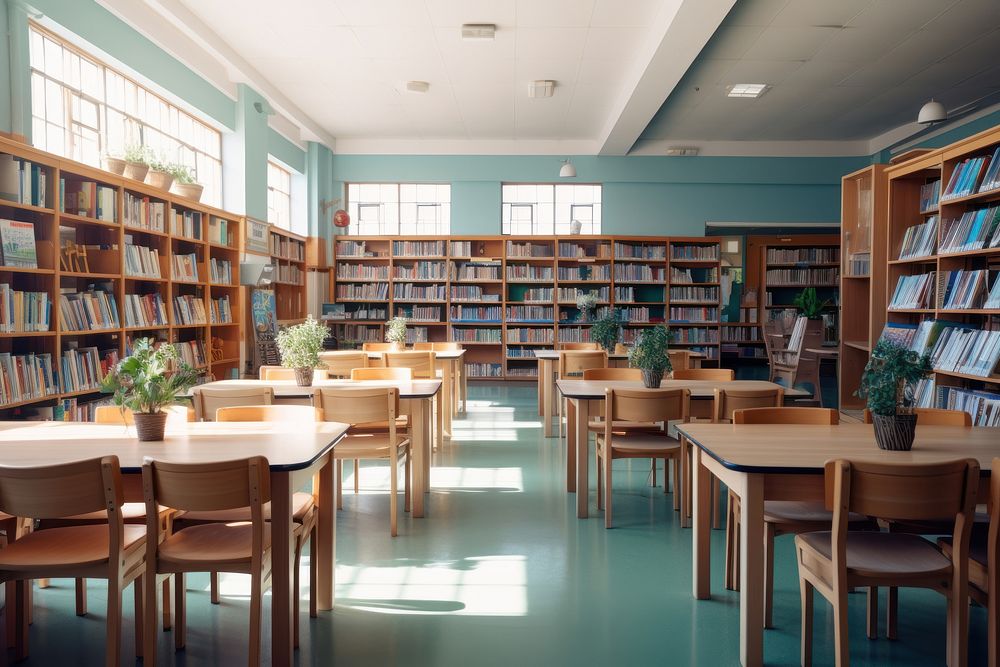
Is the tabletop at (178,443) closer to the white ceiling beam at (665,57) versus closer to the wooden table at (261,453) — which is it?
the wooden table at (261,453)

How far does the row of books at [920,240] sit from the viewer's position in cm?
500

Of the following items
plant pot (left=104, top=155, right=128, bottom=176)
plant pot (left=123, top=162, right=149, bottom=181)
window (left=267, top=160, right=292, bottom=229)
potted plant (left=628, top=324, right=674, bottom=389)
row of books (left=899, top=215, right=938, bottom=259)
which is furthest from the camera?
window (left=267, top=160, right=292, bottom=229)

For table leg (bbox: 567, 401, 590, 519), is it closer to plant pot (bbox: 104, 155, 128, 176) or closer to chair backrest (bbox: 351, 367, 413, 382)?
chair backrest (bbox: 351, 367, 413, 382)

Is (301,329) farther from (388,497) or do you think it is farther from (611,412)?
(611,412)

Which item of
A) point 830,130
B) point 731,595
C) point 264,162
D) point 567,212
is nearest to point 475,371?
point 567,212

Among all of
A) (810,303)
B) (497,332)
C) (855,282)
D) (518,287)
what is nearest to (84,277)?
(855,282)

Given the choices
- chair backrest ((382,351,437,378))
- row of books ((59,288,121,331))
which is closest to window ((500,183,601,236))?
chair backrest ((382,351,437,378))

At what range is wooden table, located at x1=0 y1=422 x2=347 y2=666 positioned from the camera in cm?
217

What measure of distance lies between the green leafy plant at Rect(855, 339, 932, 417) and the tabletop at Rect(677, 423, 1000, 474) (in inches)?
6.4

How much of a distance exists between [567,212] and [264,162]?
197 inches

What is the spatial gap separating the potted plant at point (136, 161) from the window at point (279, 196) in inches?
155

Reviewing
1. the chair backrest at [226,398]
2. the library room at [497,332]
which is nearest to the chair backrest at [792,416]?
the library room at [497,332]

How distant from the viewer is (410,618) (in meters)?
2.64

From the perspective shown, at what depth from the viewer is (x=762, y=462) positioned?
2.20m
